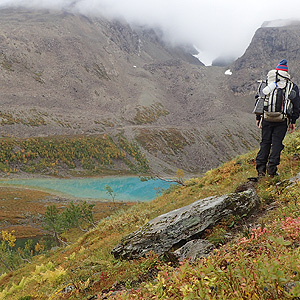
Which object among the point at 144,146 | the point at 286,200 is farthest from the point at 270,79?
the point at 144,146

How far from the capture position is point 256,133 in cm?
15350

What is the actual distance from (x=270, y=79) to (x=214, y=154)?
12115cm

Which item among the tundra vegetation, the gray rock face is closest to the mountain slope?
the tundra vegetation

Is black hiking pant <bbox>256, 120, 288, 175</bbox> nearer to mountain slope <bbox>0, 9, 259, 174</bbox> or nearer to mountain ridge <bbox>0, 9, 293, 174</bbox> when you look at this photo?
mountain slope <bbox>0, 9, 259, 174</bbox>

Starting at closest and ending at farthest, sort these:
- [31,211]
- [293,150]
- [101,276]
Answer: [101,276] < [293,150] < [31,211]

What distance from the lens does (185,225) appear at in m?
6.37

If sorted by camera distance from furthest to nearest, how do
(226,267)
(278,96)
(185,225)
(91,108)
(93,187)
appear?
1. (91,108)
2. (93,187)
3. (278,96)
4. (185,225)
5. (226,267)

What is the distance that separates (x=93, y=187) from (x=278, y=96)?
73.3 m

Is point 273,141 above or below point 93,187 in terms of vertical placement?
above

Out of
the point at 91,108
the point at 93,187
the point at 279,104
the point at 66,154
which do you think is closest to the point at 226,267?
the point at 279,104

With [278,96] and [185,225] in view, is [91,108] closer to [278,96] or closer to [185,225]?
[278,96]

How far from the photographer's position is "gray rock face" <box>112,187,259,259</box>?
6211 millimetres

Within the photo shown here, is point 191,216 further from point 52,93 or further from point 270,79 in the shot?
point 52,93

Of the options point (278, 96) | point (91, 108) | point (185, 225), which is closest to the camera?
point (185, 225)
